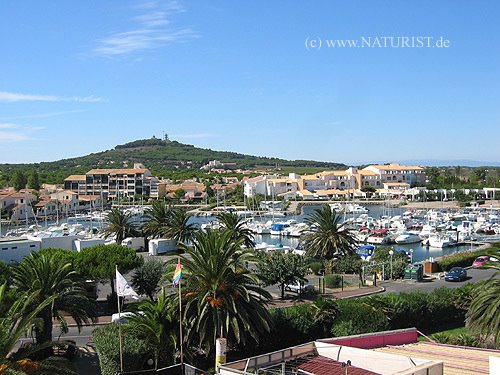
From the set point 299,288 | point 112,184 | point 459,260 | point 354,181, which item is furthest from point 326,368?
point 354,181

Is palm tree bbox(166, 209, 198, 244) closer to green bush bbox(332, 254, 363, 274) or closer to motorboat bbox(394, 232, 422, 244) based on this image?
green bush bbox(332, 254, 363, 274)

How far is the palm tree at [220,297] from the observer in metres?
17.4

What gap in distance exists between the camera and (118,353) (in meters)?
16.3

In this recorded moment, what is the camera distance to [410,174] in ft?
473

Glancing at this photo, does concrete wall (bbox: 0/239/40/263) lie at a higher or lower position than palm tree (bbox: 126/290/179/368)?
higher

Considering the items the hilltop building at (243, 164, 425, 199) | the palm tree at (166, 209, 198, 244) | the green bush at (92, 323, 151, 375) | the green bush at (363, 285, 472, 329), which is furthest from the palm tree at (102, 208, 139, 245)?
the hilltop building at (243, 164, 425, 199)

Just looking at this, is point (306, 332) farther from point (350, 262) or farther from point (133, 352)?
point (350, 262)

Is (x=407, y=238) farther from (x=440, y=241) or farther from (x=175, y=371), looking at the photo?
(x=175, y=371)

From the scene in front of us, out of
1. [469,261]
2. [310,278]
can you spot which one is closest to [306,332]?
[310,278]

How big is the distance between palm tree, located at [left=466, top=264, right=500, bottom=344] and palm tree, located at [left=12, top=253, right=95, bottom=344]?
1385 cm

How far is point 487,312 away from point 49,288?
49.7 feet

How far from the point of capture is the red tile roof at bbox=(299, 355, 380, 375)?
1452cm

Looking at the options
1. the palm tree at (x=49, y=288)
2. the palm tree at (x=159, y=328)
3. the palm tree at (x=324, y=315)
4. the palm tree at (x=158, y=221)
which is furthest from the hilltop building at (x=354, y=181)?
the palm tree at (x=159, y=328)

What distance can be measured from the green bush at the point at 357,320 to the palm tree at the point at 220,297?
3.12m
